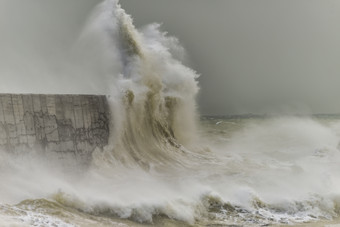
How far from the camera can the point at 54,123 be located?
8141 mm

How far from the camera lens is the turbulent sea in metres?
6.09

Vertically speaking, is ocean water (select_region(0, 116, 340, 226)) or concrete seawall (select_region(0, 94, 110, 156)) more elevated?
concrete seawall (select_region(0, 94, 110, 156))

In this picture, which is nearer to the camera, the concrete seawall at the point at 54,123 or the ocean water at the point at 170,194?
the ocean water at the point at 170,194

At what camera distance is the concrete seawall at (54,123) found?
728 cm

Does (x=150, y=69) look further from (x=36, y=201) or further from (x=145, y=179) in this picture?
(x=36, y=201)

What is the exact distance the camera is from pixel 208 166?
1061 cm

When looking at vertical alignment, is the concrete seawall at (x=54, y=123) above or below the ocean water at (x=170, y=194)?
above

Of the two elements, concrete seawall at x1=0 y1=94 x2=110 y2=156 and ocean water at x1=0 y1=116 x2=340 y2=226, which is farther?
concrete seawall at x1=0 y1=94 x2=110 y2=156

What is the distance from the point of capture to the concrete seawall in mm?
7277

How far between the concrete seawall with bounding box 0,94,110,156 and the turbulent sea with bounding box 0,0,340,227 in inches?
9.0

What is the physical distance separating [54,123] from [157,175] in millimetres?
2608

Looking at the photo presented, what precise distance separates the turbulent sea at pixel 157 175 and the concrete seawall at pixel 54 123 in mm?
228

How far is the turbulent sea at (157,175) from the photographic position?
6090mm

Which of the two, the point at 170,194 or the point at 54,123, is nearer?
the point at 170,194
